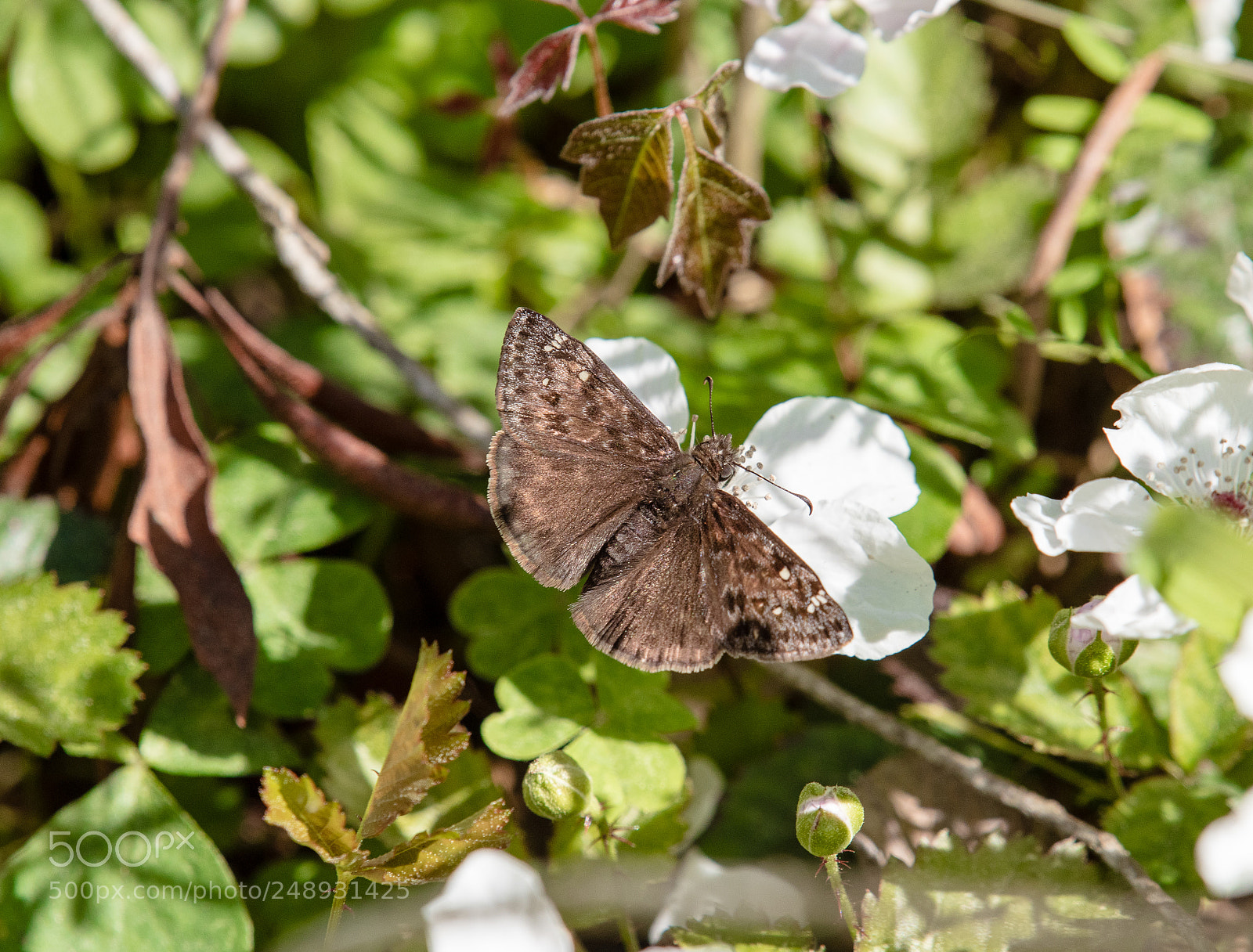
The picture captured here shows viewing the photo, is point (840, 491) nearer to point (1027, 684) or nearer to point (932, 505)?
point (932, 505)

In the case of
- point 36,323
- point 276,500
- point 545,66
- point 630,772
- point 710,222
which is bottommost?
point 630,772

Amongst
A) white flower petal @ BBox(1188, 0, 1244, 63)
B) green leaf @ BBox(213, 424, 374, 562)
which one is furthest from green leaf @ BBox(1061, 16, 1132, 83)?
green leaf @ BBox(213, 424, 374, 562)

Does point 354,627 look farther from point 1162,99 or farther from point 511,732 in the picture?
point 1162,99

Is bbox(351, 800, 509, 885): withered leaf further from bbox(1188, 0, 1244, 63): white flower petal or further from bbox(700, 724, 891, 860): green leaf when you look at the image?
bbox(1188, 0, 1244, 63): white flower petal

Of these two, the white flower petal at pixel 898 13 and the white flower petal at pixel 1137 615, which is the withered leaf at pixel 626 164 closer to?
the white flower petal at pixel 898 13

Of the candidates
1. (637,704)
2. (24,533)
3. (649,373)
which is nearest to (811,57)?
(649,373)
